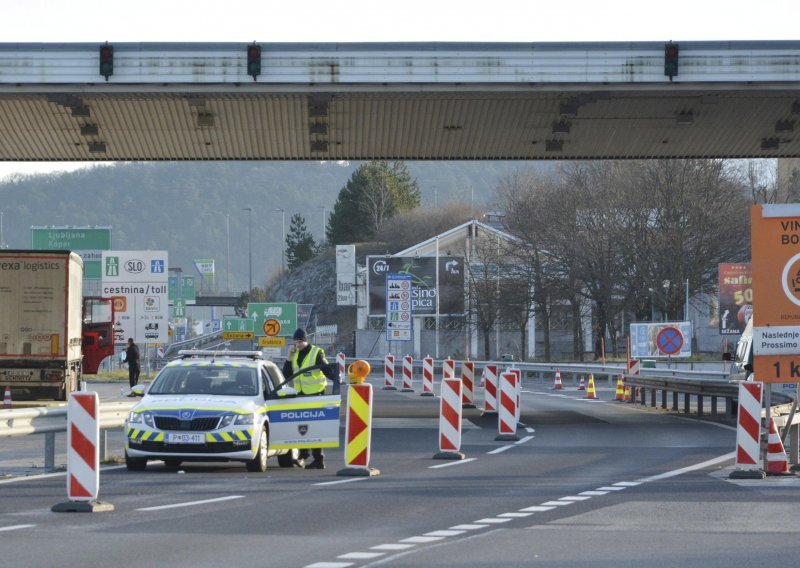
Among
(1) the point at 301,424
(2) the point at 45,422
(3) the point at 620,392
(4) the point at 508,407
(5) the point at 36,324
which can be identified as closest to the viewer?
(2) the point at 45,422

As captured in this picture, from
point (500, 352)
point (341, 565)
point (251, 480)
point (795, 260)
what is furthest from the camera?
point (500, 352)

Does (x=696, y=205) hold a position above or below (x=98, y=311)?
above

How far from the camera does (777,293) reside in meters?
17.4

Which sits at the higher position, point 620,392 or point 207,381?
point 207,381

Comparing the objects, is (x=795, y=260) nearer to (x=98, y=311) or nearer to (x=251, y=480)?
(x=251, y=480)

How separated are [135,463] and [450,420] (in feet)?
13.9

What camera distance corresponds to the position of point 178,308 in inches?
4200

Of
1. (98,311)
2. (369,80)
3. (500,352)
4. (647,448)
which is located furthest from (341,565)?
(500,352)

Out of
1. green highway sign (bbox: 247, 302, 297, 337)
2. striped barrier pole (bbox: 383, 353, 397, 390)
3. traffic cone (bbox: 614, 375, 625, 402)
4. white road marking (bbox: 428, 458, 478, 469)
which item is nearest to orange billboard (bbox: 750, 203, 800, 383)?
white road marking (bbox: 428, 458, 478, 469)

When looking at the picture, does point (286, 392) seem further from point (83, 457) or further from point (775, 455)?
point (775, 455)

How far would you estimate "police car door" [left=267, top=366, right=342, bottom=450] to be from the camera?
1780 cm

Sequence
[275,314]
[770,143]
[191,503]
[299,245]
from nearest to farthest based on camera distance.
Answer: [191,503] < [770,143] < [275,314] < [299,245]

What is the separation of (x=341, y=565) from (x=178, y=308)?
323ft

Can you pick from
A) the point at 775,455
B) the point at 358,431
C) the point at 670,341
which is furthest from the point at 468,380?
the point at 775,455
